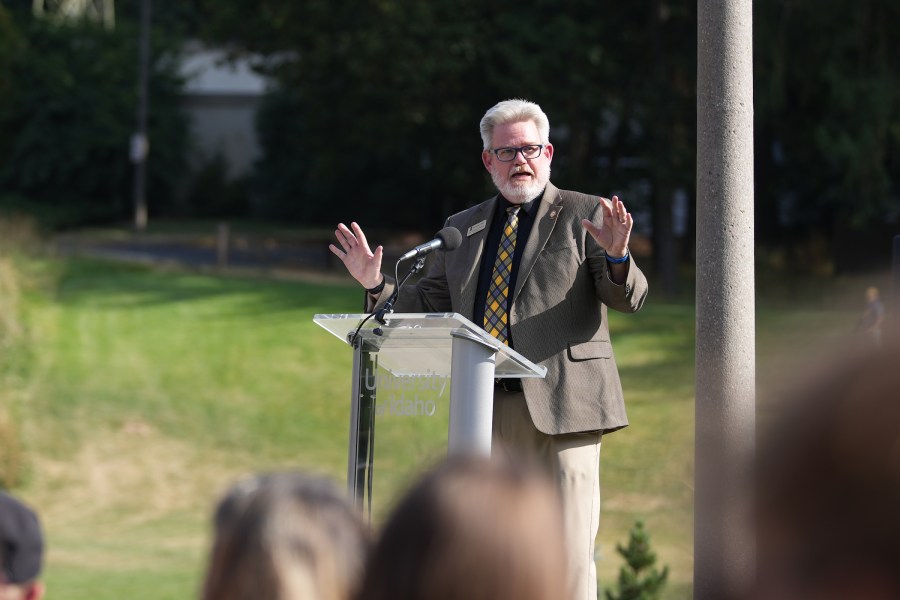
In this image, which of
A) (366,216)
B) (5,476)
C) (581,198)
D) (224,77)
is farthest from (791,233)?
(581,198)

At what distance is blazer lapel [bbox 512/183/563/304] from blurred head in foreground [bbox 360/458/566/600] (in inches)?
119

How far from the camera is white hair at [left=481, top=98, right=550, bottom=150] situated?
4441mm

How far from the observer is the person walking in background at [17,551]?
226cm

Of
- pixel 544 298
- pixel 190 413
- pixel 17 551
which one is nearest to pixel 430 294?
pixel 544 298

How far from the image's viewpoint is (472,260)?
4.53 meters

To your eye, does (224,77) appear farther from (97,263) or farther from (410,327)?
(410,327)

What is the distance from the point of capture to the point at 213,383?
1670 cm

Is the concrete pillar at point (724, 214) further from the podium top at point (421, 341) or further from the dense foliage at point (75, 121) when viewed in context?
the dense foliage at point (75, 121)

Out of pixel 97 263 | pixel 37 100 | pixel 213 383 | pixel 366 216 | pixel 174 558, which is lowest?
pixel 174 558

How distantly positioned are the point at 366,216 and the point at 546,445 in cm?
3733

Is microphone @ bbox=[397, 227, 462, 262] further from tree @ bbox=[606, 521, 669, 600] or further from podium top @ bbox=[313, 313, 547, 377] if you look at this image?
tree @ bbox=[606, 521, 669, 600]

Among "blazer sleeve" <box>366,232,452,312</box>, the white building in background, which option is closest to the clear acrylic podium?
"blazer sleeve" <box>366,232,452,312</box>

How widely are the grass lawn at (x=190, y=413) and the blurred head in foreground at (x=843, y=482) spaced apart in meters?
9.12

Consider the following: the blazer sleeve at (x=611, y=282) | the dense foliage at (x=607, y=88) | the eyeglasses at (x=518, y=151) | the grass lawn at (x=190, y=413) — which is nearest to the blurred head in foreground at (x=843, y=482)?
the blazer sleeve at (x=611, y=282)
